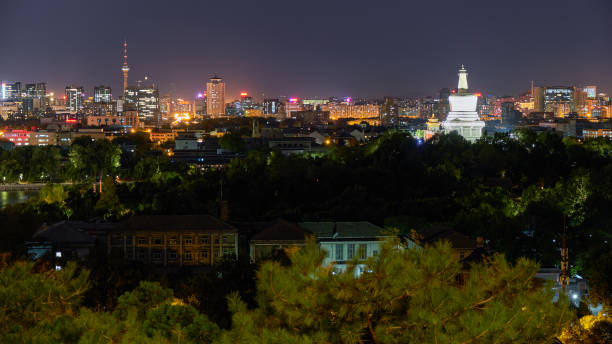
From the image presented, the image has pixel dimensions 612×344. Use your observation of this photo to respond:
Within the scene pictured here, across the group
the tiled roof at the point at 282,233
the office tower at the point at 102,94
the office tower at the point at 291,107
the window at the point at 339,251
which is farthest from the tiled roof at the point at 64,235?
the office tower at the point at 102,94

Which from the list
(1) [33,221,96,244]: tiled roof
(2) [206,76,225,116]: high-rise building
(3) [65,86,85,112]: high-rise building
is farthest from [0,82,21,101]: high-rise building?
(1) [33,221,96,244]: tiled roof

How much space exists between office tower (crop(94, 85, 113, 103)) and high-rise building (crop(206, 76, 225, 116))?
10.3 metres

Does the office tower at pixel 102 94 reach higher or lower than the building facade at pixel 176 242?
higher

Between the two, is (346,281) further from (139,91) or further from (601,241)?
(139,91)

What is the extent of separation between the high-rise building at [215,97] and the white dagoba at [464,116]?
46.8 meters

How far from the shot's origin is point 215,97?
7388cm

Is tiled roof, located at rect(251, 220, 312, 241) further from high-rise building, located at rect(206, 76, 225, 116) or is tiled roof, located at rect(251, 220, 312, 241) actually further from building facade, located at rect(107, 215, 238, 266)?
high-rise building, located at rect(206, 76, 225, 116)

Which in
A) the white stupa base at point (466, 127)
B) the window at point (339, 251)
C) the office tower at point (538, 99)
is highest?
the office tower at point (538, 99)

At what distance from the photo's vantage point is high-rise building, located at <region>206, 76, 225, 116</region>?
242 feet

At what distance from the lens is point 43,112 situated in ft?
223

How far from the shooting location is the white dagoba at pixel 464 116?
2775 centimetres

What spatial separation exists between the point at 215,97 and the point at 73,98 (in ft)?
50.2

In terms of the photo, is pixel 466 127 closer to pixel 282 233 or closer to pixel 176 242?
pixel 282 233

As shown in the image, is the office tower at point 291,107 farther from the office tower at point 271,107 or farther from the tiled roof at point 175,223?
the tiled roof at point 175,223
